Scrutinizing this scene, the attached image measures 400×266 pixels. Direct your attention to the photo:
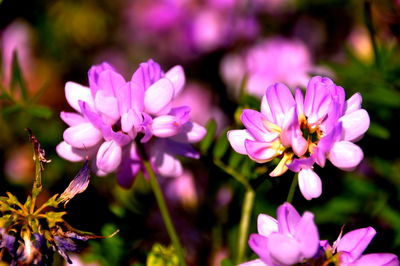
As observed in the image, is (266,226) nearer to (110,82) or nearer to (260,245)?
(260,245)

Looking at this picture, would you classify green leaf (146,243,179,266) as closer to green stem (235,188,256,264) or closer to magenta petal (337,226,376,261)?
green stem (235,188,256,264)

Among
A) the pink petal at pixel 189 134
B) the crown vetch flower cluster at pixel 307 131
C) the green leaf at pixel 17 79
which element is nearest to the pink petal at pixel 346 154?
the crown vetch flower cluster at pixel 307 131

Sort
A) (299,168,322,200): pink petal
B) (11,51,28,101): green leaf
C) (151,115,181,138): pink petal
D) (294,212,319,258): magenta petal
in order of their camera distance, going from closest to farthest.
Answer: (294,212,319,258): magenta petal < (299,168,322,200): pink petal < (151,115,181,138): pink petal < (11,51,28,101): green leaf

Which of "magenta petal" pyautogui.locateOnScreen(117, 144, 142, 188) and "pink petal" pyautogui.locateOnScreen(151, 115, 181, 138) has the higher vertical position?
"pink petal" pyautogui.locateOnScreen(151, 115, 181, 138)

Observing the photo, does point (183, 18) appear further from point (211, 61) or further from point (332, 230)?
point (332, 230)

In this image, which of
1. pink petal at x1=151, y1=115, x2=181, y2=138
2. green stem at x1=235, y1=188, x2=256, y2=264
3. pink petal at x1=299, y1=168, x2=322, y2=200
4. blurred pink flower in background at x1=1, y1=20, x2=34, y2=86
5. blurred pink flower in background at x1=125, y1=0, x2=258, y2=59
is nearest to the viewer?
pink petal at x1=299, y1=168, x2=322, y2=200

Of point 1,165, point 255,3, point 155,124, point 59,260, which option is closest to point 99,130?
point 155,124

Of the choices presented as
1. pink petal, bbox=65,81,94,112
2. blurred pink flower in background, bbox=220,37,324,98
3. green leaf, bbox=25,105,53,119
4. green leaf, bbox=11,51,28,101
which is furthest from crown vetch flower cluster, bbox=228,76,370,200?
blurred pink flower in background, bbox=220,37,324,98
